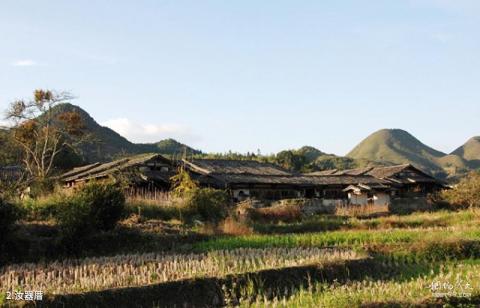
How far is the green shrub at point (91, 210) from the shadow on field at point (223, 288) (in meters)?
6.05

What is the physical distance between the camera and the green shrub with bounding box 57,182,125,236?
14207 millimetres

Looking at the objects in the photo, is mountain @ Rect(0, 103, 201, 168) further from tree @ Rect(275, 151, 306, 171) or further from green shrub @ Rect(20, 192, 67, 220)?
green shrub @ Rect(20, 192, 67, 220)

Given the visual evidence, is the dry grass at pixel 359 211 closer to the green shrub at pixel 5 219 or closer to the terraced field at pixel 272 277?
the terraced field at pixel 272 277

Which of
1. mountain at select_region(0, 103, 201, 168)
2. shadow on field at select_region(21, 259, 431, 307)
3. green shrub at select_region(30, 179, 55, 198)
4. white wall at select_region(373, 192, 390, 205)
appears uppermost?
mountain at select_region(0, 103, 201, 168)

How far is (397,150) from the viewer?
133 m

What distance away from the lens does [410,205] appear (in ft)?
115

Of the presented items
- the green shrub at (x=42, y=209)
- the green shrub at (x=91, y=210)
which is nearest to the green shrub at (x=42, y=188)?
the green shrub at (x=42, y=209)

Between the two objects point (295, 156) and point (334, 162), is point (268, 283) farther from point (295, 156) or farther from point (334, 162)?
point (334, 162)

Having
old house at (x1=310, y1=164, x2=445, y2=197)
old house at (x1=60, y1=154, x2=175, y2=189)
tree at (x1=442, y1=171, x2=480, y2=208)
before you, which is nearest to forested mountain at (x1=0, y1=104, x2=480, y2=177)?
old house at (x1=60, y1=154, x2=175, y2=189)

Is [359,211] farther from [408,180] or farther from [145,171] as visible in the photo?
[408,180]

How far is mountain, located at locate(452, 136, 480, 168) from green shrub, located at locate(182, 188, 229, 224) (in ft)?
371

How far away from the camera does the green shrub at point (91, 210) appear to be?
559 inches

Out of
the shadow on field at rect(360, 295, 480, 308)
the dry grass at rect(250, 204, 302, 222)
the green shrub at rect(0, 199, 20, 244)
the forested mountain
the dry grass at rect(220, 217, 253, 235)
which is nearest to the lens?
the shadow on field at rect(360, 295, 480, 308)

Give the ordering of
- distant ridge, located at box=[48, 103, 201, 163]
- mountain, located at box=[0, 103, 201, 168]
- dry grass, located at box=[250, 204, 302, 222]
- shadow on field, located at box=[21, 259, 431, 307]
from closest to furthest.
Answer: shadow on field, located at box=[21, 259, 431, 307]
dry grass, located at box=[250, 204, 302, 222]
mountain, located at box=[0, 103, 201, 168]
distant ridge, located at box=[48, 103, 201, 163]
